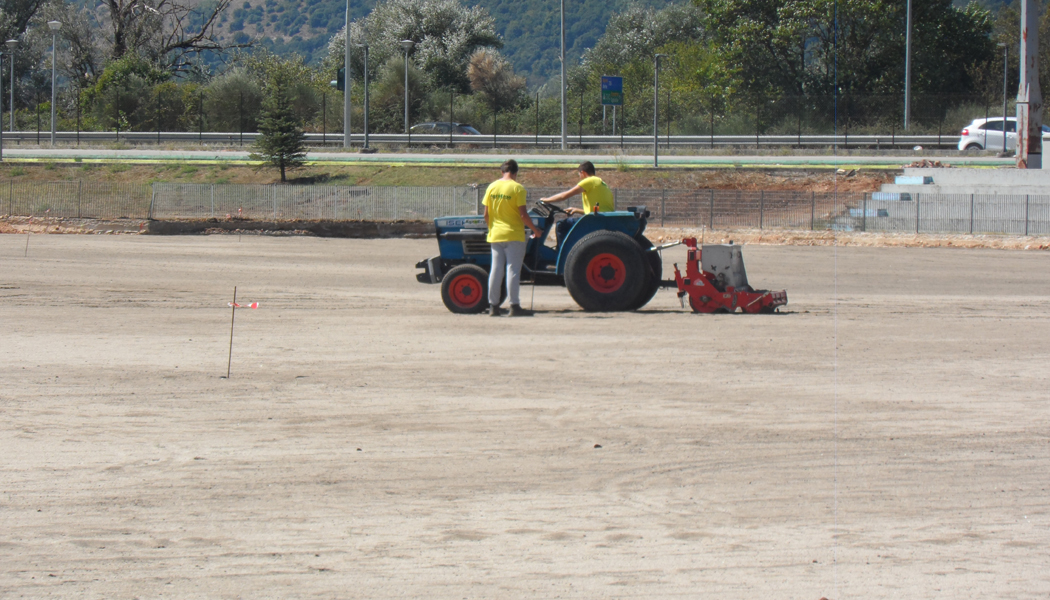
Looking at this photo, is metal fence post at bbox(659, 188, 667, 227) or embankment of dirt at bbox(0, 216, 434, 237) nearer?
embankment of dirt at bbox(0, 216, 434, 237)

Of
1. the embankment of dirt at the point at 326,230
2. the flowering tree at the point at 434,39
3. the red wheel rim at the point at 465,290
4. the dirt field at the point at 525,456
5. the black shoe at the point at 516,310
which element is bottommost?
the dirt field at the point at 525,456

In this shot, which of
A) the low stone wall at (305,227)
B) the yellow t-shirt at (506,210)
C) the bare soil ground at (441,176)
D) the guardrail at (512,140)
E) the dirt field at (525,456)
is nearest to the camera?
the dirt field at (525,456)

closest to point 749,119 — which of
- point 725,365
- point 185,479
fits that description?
point 725,365

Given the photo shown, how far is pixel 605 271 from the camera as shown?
41.6 ft

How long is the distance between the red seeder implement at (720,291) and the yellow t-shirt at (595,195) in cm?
106

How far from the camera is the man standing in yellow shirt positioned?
12.1m

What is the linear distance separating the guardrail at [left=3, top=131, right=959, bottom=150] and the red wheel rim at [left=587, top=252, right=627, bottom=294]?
120ft

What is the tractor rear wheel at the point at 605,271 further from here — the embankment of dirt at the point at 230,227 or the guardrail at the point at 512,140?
the guardrail at the point at 512,140

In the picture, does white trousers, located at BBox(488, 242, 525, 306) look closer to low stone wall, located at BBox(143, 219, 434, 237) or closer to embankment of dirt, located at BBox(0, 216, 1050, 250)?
embankment of dirt, located at BBox(0, 216, 1050, 250)

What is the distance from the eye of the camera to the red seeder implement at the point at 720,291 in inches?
498

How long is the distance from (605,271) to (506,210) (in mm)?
1495

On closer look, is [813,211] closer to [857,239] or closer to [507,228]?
[857,239]

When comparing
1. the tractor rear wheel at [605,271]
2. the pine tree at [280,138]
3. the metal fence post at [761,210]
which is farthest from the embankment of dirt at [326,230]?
the tractor rear wheel at [605,271]

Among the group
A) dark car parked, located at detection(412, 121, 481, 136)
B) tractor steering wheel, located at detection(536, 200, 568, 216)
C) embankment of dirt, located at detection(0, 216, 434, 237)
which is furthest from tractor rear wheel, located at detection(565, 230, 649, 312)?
dark car parked, located at detection(412, 121, 481, 136)
